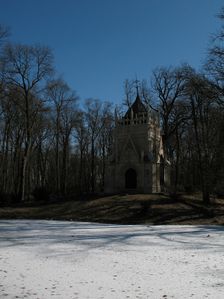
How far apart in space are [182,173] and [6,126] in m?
21.0

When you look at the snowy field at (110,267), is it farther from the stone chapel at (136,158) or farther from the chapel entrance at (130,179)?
the chapel entrance at (130,179)

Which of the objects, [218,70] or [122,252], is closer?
[122,252]

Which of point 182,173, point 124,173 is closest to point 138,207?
point 124,173

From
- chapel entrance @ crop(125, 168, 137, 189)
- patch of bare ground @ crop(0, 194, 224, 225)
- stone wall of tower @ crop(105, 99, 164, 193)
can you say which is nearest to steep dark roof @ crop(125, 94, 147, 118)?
stone wall of tower @ crop(105, 99, 164, 193)

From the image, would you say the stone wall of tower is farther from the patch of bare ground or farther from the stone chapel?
the patch of bare ground

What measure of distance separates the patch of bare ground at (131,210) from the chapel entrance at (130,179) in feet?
9.60

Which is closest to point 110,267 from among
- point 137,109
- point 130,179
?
point 130,179

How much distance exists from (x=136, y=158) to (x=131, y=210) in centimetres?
777

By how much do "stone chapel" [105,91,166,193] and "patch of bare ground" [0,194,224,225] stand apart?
8.78 ft

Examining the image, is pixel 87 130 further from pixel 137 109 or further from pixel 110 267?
pixel 110 267

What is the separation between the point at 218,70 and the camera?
22.7m

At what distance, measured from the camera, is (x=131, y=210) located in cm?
2319

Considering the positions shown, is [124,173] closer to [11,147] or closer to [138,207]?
[138,207]

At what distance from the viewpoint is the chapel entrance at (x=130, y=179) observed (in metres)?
30.3
